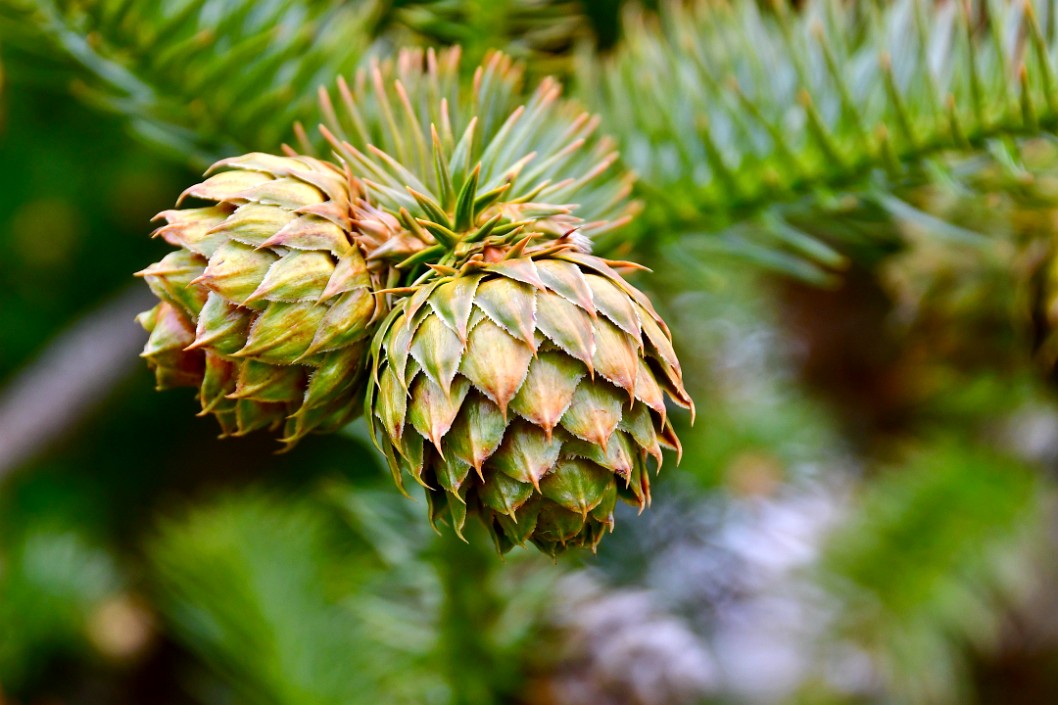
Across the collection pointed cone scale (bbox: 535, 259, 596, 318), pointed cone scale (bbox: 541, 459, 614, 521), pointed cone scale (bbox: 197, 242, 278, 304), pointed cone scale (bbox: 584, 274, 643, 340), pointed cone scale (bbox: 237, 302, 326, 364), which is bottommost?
pointed cone scale (bbox: 541, 459, 614, 521)

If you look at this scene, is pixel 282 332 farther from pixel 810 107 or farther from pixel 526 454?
pixel 810 107

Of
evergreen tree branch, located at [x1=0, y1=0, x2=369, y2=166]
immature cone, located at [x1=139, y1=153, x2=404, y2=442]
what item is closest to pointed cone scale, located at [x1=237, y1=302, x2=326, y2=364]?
immature cone, located at [x1=139, y1=153, x2=404, y2=442]

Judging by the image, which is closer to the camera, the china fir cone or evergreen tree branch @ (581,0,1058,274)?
the china fir cone

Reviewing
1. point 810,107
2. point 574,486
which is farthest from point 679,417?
point 574,486

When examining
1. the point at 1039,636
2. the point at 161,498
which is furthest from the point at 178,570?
the point at 1039,636

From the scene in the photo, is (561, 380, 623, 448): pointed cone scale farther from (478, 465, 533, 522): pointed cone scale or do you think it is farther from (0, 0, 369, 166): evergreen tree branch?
(0, 0, 369, 166): evergreen tree branch

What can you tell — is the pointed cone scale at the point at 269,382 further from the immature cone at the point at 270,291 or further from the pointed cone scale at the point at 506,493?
the pointed cone scale at the point at 506,493

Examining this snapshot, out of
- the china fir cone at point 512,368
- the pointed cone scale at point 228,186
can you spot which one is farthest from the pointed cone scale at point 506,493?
the pointed cone scale at point 228,186
